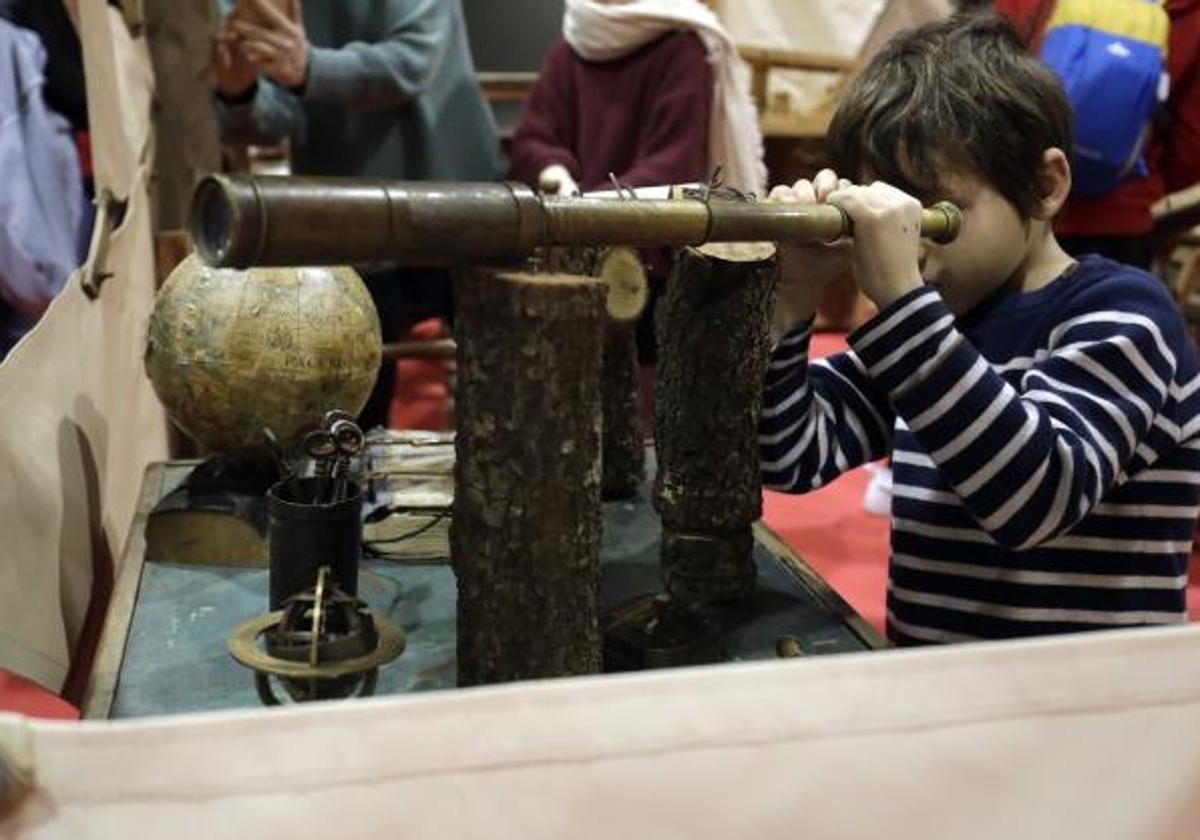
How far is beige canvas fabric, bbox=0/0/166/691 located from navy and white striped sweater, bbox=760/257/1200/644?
Result: 76cm

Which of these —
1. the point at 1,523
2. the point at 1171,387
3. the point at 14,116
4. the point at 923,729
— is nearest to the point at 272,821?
the point at 923,729

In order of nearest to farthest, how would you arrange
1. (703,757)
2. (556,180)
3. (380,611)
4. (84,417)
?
(703,757), (380,611), (84,417), (556,180)

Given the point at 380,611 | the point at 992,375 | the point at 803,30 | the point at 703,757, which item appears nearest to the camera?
the point at 703,757

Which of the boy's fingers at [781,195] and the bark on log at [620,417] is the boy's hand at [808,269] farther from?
the bark on log at [620,417]

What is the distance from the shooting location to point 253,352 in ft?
4.97

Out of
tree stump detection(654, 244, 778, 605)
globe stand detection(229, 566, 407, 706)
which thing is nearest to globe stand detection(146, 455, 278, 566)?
globe stand detection(229, 566, 407, 706)

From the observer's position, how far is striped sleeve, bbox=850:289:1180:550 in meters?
1.09

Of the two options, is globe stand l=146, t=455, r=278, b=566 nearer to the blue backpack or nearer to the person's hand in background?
the person's hand in background

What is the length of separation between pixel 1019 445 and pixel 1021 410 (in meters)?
0.03

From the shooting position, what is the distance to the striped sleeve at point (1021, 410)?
1.09 m

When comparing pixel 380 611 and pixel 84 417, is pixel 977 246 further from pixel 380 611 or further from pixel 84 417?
pixel 84 417

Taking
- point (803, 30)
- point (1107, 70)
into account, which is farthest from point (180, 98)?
point (803, 30)

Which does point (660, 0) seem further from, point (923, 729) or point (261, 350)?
point (923, 729)

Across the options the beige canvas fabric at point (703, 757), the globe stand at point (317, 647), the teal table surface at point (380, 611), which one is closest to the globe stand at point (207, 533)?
the teal table surface at point (380, 611)
